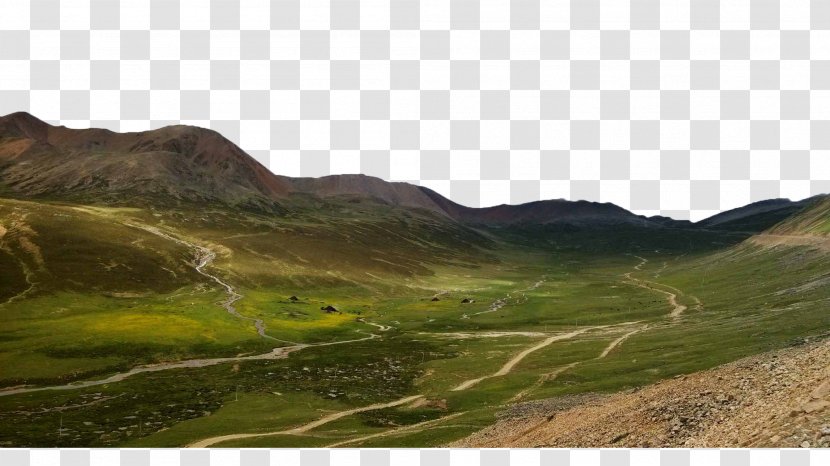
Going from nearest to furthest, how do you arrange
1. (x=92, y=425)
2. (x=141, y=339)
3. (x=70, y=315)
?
(x=92, y=425) → (x=141, y=339) → (x=70, y=315)

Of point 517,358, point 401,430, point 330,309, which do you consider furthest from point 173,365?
point 517,358

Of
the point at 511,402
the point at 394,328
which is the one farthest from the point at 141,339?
the point at 511,402

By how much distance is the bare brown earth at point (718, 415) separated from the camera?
111 ft

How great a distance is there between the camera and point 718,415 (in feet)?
140

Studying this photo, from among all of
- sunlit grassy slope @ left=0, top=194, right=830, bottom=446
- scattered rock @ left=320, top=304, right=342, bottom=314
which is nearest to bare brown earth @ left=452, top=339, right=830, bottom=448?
sunlit grassy slope @ left=0, top=194, right=830, bottom=446

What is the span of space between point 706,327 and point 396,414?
82431 millimetres

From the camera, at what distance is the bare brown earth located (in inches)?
1331

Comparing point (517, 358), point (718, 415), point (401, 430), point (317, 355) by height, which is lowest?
point (401, 430)

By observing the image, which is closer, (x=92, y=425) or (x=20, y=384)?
(x=92, y=425)

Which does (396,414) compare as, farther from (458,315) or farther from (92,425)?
(458,315)

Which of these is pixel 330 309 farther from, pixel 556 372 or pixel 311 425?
pixel 311 425

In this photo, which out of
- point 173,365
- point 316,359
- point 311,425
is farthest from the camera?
point 316,359

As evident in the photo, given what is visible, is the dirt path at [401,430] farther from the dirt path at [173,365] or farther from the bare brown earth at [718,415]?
the dirt path at [173,365]

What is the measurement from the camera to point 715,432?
39.5 meters
